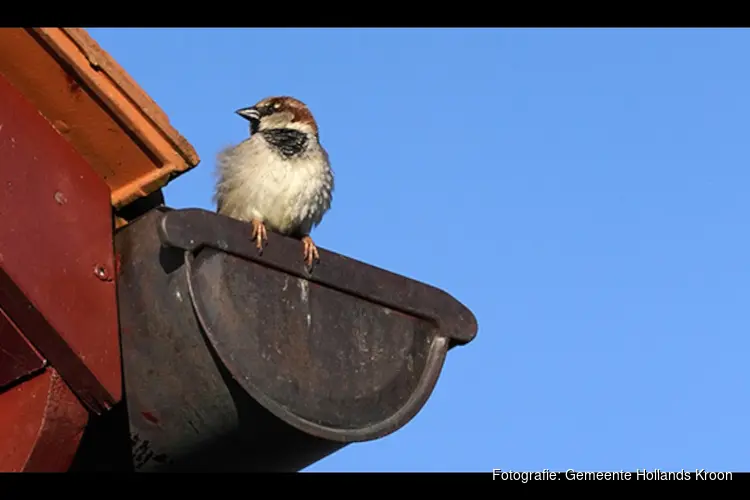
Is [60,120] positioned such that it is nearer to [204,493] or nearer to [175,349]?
[175,349]

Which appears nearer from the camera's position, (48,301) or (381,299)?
(48,301)

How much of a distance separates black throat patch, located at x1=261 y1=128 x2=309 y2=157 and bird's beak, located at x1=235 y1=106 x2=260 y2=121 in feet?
0.97

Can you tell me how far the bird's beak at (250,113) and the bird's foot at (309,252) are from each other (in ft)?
7.38

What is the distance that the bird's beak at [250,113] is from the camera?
→ 16.6 ft

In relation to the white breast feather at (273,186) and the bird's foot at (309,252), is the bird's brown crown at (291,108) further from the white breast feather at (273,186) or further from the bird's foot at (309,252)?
the bird's foot at (309,252)

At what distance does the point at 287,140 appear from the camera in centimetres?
463

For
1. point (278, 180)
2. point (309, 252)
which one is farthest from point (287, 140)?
point (309, 252)

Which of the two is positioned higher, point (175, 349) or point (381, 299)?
point (381, 299)

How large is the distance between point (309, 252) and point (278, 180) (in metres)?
1.58

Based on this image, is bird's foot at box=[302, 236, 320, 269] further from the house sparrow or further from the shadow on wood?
the house sparrow

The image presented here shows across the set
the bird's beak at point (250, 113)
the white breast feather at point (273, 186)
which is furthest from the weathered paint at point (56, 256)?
the bird's beak at point (250, 113)
